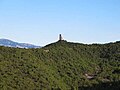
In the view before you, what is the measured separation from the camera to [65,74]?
88.4m

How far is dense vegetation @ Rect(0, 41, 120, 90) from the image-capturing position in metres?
76.9

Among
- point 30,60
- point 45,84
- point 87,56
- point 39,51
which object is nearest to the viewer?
point 45,84

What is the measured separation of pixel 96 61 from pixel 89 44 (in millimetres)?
18058

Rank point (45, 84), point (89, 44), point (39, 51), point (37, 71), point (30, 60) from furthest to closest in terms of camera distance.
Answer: point (89, 44) < point (39, 51) < point (30, 60) < point (37, 71) < point (45, 84)

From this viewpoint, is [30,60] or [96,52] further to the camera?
[96,52]

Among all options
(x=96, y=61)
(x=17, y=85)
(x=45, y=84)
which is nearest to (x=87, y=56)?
(x=96, y=61)

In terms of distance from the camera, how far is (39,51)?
98.9m

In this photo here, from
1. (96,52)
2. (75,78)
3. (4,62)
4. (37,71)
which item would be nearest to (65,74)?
(75,78)

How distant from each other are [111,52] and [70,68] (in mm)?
22715

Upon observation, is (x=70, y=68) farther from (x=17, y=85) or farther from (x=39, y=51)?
(x=17, y=85)

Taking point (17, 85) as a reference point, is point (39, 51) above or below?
above

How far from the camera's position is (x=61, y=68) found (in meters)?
91.4

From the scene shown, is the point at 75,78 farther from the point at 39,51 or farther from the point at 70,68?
the point at 39,51

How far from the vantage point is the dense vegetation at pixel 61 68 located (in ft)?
252
